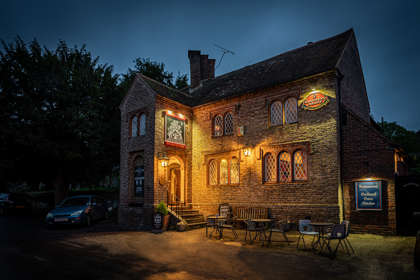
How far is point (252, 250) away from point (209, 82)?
13.9m

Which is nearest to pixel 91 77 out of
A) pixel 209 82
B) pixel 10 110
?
pixel 10 110

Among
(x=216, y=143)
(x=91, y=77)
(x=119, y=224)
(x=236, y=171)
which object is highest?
(x=91, y=77)

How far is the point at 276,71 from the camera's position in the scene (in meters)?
15.5

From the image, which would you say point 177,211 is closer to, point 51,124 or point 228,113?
point 228,113

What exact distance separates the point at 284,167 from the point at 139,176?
24.8 ft

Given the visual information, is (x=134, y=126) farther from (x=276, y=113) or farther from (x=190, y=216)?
(x=276, y=113)

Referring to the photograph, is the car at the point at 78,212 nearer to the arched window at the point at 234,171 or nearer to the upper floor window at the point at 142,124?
the upper floor window at the point at 142,124

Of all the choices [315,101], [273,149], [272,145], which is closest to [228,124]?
[272,145]

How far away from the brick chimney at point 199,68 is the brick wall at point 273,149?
4985mm

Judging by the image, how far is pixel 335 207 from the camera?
1154 centimetres

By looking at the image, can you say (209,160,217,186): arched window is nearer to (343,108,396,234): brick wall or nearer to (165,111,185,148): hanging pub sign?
(165,111,185,148): hanging pub sign

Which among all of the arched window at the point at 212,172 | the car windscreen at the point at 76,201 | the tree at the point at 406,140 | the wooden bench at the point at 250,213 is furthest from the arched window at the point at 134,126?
the tree at the point at 406,140

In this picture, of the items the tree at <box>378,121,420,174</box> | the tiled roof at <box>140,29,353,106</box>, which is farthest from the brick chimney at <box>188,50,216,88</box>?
the tree at <box>378,121,420,174</box>

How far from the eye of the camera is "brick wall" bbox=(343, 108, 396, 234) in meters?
11.2
